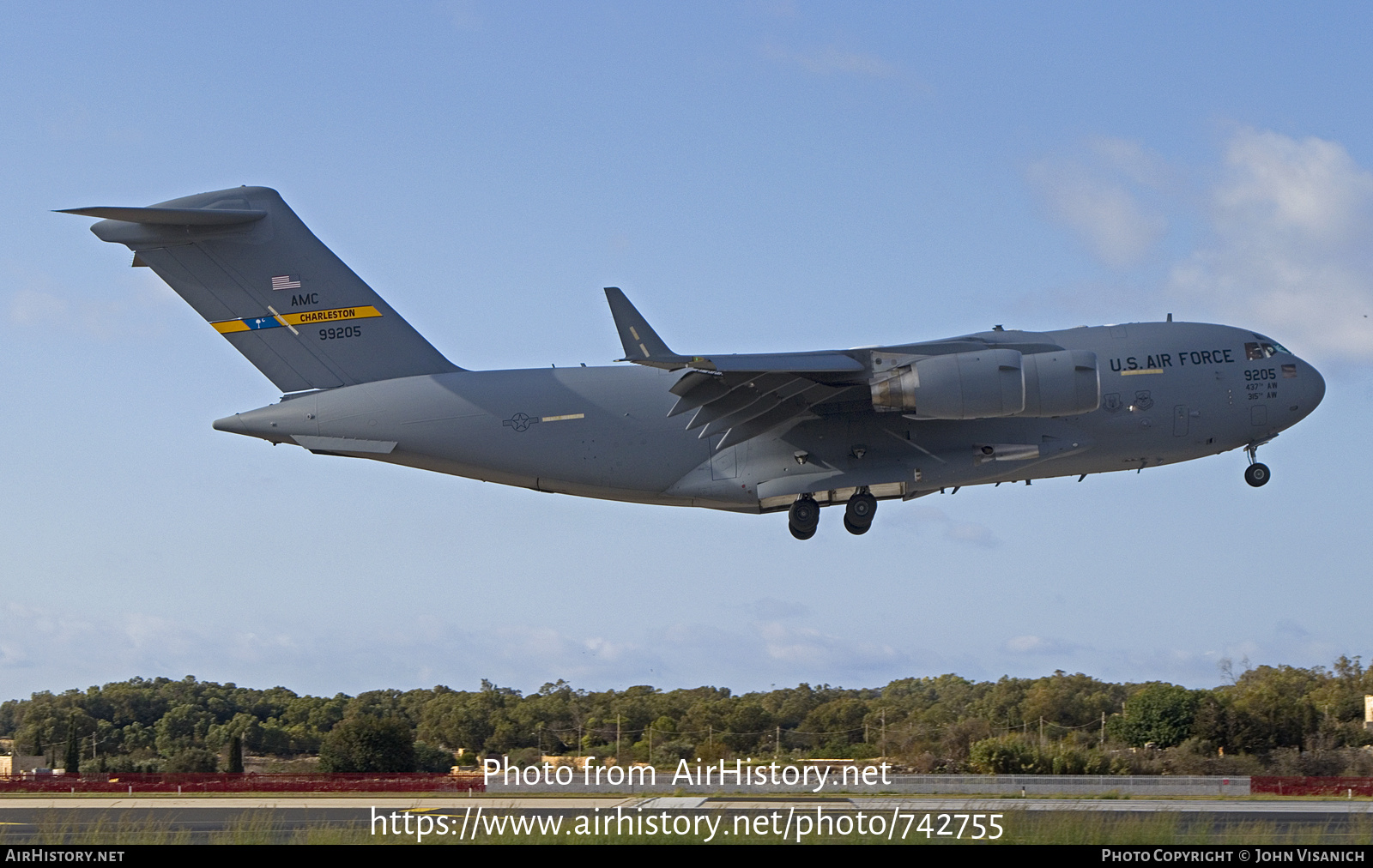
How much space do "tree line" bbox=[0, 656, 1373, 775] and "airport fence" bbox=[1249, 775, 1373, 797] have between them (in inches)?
65.0

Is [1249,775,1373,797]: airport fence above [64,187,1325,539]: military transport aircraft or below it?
below

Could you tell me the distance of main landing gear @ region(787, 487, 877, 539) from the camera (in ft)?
56.2

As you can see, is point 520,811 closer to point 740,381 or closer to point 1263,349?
point 740,381

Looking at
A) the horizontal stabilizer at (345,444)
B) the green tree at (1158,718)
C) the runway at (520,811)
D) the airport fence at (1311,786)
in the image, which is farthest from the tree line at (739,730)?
the horizontal stabilizer at (345,444)

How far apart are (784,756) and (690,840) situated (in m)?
11.8

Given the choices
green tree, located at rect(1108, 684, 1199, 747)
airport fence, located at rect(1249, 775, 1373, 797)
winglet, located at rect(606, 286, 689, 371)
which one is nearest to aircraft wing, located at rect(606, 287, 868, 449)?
winglet, located at rect(606, 286, 689, 371)

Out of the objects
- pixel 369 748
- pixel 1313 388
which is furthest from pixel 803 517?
pixel 369 748

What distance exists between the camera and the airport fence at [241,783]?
822 inches

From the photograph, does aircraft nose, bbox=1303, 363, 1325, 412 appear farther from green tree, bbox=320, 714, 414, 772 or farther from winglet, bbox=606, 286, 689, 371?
green tree, bbox=320, 714, 414, 772

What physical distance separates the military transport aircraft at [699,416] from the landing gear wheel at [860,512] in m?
0.02

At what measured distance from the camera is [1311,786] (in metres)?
20.2

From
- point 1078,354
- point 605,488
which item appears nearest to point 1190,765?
point 1078,354

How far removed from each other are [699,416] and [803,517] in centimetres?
189
